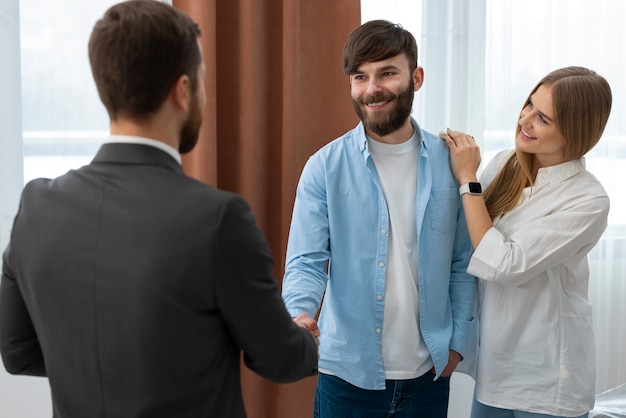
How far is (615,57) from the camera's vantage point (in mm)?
2879

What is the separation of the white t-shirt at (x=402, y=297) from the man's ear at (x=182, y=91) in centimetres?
88

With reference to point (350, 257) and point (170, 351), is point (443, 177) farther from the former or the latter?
point (170, 351)

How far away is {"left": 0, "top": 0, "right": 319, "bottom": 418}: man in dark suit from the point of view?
3.13ft

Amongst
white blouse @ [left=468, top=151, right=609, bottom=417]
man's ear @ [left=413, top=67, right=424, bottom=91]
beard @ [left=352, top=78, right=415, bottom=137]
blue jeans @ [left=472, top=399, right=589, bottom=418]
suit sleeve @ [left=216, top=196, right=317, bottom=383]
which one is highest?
man's ear @ [left=413, top=67, right=424, bottom=91]

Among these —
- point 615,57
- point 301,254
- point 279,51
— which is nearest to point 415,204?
point 301,254

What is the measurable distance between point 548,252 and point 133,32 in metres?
1.17

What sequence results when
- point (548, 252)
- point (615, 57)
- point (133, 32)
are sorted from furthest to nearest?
point (615, 57) < point (548, 252) < point (133, 32)

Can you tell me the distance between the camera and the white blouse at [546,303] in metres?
1.72

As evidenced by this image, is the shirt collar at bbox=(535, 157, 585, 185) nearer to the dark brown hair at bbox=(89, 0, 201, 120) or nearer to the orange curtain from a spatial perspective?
the orange curtain

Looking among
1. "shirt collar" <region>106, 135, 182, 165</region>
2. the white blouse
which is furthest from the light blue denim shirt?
"shirt collar" <region>106, 135, 182, 165</region>

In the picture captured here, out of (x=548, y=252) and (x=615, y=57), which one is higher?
(x=615, y=57)

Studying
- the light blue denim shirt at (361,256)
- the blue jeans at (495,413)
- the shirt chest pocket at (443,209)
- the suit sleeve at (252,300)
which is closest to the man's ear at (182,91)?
the suit sleeve at (252,300)

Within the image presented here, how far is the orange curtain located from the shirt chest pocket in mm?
603

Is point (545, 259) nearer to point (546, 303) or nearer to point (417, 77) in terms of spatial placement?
point (546, 303)
